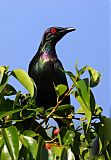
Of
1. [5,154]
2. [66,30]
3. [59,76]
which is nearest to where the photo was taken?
[5,154]

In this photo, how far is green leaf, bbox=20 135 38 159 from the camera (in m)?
0.68

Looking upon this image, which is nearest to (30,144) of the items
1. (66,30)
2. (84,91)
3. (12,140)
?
(12,140)

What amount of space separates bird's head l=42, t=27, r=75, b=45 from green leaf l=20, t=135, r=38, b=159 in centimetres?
102

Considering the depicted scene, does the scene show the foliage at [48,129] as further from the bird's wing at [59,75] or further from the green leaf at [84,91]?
the bird's wing at [59,75]

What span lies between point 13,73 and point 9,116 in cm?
11

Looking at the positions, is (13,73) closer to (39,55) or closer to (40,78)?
(40,78)

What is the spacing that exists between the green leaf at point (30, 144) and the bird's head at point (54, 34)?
1.02 metres

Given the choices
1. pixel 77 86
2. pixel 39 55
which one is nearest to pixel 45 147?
pixel 77 86

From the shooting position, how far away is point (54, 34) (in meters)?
1.77

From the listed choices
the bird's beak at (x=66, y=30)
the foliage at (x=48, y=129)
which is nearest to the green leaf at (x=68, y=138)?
the foliage at (x=48, y=129)

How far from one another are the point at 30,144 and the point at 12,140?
0.04 meters

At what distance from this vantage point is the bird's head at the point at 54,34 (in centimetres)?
173

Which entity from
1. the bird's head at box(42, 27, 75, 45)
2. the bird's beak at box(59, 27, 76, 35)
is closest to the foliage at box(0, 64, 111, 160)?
the bird's beak at box(59, 27, 76, 35)

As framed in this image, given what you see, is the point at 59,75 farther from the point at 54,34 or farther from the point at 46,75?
the point at 54,34
